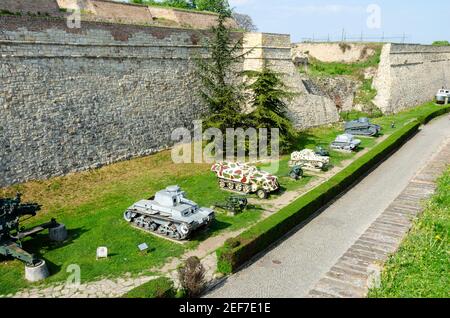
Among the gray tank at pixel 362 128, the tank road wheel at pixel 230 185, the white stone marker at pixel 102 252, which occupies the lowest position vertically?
the white stone marker at pixel 102 252

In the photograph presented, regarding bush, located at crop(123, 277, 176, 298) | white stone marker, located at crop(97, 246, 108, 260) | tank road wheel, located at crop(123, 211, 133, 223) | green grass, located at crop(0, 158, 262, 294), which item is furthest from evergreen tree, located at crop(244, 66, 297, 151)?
bush, located at crop(123, 277, 176, 298)

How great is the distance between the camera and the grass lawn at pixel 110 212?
1050cm

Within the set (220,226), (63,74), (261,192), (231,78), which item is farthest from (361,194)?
(63,74)

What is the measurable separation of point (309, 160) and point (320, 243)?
265 inches

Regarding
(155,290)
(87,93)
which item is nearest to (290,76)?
(87,93)

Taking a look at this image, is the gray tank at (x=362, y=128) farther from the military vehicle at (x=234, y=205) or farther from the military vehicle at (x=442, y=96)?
the military vehicle at (x=442, y=96)

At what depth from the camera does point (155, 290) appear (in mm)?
8742

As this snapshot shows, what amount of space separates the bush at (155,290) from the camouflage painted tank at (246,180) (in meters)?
6.87

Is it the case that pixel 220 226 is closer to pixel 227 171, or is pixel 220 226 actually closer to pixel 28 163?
pixel 227 171

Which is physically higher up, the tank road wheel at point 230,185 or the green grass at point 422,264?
the tank road wheel at point 230,185

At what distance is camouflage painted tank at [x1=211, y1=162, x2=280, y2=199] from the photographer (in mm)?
15313

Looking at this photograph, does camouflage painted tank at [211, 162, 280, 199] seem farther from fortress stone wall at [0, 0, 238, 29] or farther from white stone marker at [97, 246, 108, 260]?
fortress stone wall at [0, 0, 238, 29]

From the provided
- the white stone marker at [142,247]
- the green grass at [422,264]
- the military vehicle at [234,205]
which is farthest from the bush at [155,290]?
the military vehicle at [234,205]

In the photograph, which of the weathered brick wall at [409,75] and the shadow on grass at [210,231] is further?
the weathered brick wall at [409,75]
